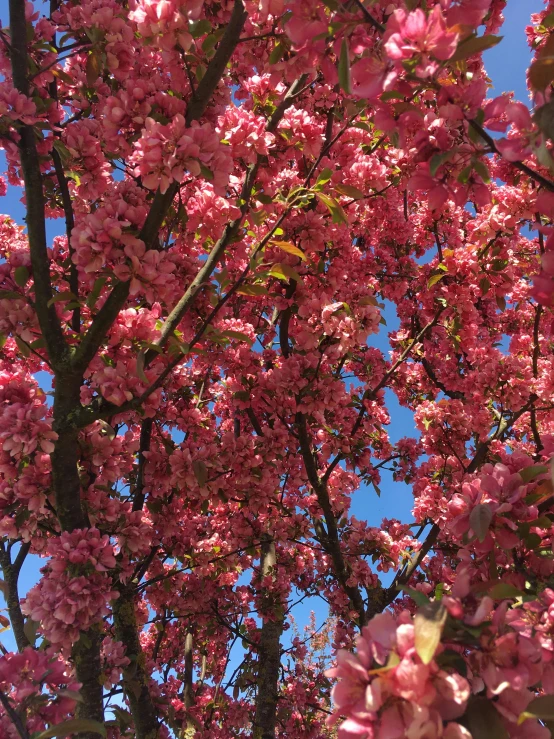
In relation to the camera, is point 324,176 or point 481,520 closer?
point 481,520

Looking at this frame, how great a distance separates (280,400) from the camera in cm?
391

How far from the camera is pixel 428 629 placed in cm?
88

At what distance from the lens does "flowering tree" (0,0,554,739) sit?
3.97 ft

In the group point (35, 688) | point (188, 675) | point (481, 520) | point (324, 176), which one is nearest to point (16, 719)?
point (35, 688)

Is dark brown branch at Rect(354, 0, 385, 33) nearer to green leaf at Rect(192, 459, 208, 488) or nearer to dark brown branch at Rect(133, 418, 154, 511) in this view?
green leaf at Rect(192, 459, 208, 488)

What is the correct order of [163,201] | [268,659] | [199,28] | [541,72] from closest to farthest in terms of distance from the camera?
[541,72] < [199,28] < [163,201] < [268,659]

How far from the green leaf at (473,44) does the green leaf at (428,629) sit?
1.23m

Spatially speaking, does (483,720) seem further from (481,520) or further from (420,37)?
(420,37)

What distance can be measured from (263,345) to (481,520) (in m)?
3.96

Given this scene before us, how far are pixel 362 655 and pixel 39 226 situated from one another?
7.70 ft

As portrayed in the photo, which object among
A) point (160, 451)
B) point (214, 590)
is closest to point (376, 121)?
point (160, 451)

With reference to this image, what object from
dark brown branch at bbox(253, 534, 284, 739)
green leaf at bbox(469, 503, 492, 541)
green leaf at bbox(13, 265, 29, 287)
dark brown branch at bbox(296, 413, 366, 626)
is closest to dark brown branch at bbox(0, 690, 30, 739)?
green leaf at bbox(469, 503, 492, 541)

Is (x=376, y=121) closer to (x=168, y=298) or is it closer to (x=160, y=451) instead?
(x=168, y=298)

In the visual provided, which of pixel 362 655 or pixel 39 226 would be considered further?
pixel 39 226
